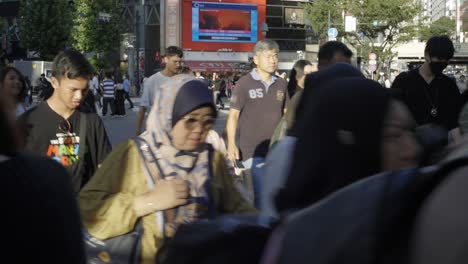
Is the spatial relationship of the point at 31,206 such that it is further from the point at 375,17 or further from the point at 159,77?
the point at 375,17

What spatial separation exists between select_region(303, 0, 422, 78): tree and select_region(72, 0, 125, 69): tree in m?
14.9

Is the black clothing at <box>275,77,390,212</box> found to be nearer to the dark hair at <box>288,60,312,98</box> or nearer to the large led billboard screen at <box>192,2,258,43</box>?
the dark hair at <box>288,60,312,98</box>

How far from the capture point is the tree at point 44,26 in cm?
5981

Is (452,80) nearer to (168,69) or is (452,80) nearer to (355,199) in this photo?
(168,69)

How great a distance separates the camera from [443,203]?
135cm

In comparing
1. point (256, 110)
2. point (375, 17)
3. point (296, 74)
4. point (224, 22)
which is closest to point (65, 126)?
point (256, 110)

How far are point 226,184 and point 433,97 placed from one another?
3.72 m

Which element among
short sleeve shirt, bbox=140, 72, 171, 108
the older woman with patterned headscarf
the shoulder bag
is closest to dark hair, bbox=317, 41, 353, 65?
short sleeve shirt, bbox=140, 72, 171, 108

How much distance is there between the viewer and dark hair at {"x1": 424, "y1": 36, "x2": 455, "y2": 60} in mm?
6727

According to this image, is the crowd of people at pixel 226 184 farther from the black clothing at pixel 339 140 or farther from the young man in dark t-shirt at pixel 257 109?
the young man in dark t-shirt at pixel 257 109

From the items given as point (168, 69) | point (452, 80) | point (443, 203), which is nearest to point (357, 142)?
point (443, 203)

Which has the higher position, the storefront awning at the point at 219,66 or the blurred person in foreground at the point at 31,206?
the storefront awning at the point at 219,66

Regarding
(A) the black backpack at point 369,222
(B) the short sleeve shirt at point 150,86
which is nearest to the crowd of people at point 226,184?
(A) the black backpack at point 369,222

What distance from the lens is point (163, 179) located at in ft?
11.3
